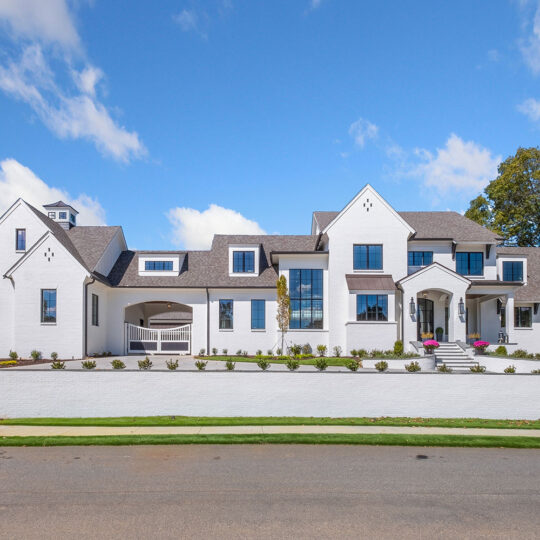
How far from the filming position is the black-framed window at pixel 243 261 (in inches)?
1149

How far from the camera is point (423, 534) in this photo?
605cm

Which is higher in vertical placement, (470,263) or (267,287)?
(470,263)

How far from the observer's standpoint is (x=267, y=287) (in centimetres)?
2783

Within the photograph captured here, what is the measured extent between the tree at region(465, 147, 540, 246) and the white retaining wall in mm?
31218

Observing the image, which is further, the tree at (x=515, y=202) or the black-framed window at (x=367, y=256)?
the tree at (x=515, y=202)

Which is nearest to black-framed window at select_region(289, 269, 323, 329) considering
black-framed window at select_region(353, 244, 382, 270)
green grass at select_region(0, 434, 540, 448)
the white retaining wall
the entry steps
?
black-framed window at select_region(353, 244, 382, 270)

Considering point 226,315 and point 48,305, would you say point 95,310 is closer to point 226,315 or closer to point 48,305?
point 48,305

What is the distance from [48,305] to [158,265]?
22.1 ft

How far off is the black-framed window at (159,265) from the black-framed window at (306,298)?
750cm

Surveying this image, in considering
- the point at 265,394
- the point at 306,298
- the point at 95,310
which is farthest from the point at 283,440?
the point at 95,310

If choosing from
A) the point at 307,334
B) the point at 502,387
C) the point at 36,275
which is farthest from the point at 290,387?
the point at 36,275

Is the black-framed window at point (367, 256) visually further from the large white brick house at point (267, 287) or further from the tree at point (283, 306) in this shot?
the tree at point (283, 306)

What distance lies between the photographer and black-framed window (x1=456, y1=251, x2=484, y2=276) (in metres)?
29.1

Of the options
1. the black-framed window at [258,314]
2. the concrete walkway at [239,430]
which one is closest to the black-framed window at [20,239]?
the black-framed window at [258,314]
